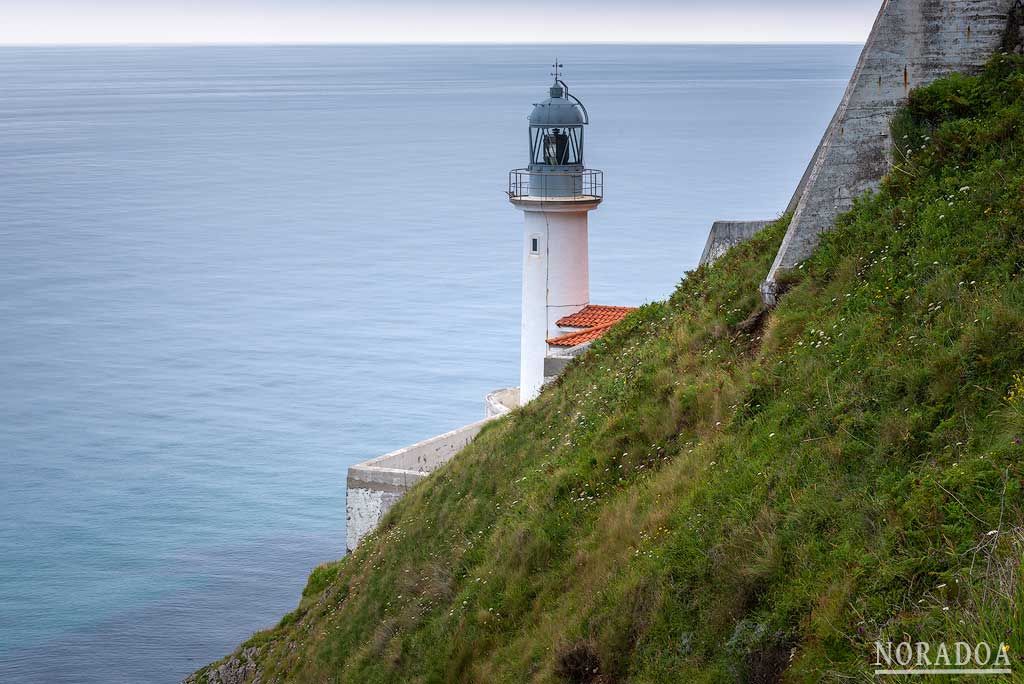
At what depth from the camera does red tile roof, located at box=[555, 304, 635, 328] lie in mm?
24683

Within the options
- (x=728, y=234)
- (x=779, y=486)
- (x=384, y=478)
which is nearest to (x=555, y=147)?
(x=384, y=478)

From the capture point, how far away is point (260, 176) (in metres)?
130

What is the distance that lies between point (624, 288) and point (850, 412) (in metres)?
52.1

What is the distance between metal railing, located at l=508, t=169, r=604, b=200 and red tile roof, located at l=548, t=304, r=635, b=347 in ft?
7.96

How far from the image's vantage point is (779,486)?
7.52 metres

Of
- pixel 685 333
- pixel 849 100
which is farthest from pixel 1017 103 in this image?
pixel 685 333

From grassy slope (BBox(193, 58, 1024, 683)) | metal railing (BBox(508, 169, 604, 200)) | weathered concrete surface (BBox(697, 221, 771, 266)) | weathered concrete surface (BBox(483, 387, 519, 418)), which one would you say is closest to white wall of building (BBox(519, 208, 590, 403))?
metal railing (BBox(508, 169, 604, 200))

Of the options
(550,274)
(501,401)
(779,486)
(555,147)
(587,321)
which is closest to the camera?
(779,486)

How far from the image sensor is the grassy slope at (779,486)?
627 centimetres

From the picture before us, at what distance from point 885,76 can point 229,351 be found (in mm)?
49183

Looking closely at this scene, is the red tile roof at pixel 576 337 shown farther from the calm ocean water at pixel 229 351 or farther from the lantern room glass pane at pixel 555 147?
the calm ocean water at pixel 229 351

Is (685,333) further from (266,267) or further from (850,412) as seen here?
(266,267)

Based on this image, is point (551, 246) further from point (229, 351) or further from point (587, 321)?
point (229, 351)

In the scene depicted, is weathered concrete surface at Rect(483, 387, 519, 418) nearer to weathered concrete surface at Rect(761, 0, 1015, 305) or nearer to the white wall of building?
the white wall of building
